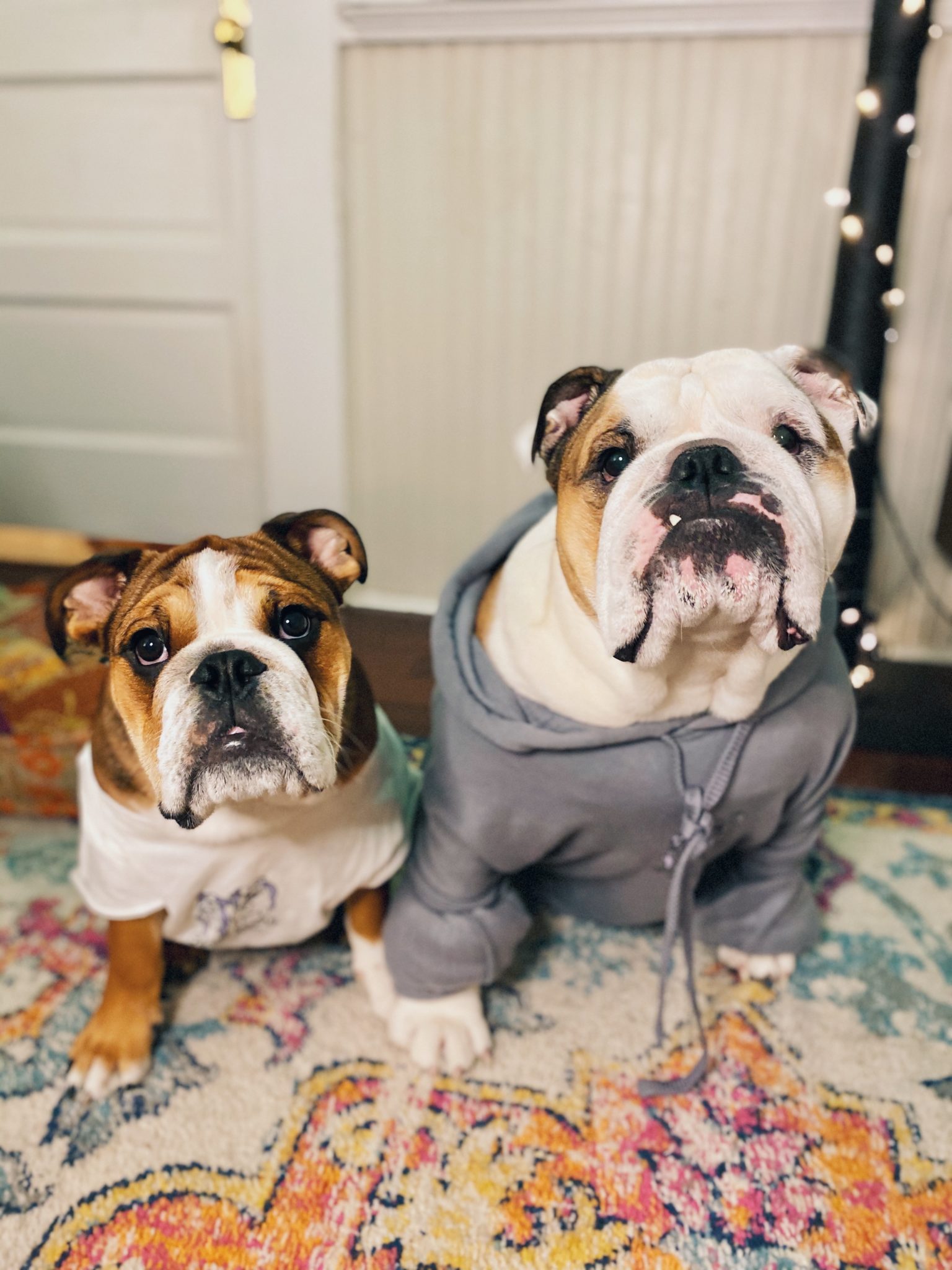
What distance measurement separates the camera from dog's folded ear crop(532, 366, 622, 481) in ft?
3.12

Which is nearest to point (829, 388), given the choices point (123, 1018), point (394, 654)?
point (394, 654)

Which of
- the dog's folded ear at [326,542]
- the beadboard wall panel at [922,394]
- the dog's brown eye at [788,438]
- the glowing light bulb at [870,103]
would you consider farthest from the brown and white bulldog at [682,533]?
the beadboard wall panel at [922,394]

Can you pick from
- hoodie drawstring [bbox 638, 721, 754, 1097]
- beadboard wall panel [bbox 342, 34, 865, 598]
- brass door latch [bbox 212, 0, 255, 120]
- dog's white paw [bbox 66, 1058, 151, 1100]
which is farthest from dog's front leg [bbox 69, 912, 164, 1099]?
brass door latch [bbox 212, 0, 255, 120]

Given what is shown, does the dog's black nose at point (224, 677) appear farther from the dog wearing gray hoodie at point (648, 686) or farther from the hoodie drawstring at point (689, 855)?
the hoodie drawstring at point (689, 855)

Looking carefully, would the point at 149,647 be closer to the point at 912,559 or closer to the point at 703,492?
the point at 703,492

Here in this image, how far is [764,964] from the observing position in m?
1.21

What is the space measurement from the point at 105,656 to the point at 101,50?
3.34 feet

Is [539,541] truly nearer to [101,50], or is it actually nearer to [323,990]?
[323,990]

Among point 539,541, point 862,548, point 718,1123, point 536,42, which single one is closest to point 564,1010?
point 718,1123

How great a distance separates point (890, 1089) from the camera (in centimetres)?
106

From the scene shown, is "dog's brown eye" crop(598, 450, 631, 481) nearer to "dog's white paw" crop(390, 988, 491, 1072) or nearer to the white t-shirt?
the white t-shirt

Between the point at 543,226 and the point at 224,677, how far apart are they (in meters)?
1.75

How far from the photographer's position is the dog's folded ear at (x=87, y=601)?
844mm

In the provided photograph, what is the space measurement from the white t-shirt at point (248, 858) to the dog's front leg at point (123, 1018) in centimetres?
3
